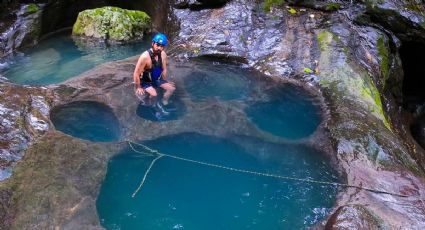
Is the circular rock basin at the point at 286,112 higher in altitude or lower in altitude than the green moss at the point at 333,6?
lower

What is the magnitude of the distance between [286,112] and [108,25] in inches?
242

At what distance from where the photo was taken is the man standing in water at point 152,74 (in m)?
7.71

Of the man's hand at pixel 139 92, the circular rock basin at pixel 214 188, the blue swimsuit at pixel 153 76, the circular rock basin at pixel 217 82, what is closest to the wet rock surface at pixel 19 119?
the circular rock basin at pixel 214 188

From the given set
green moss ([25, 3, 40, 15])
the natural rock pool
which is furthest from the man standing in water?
green moss ([25, 3, 40, 15])

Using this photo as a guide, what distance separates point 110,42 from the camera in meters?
11.4

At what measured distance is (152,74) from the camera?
26.3 ft

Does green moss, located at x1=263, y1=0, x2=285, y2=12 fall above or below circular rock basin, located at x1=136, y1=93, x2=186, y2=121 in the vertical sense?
above

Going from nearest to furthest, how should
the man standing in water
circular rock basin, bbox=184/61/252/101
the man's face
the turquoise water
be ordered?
the man's face
the man standing in water
circular rock basin, bbox=184/61/252/101
the turquoise water

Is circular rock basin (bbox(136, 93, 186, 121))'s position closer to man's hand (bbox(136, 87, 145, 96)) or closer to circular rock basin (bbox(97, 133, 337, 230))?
man's hand (bbox(136, 87, 145, 96))

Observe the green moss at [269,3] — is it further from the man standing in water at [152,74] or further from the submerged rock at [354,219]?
the submerged rock at [354,219]

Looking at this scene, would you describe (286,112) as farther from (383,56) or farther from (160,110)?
(383,56)

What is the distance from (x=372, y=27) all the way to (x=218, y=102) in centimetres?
468

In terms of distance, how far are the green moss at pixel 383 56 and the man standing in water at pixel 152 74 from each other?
15.4 feet

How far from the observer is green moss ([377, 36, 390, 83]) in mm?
9262
